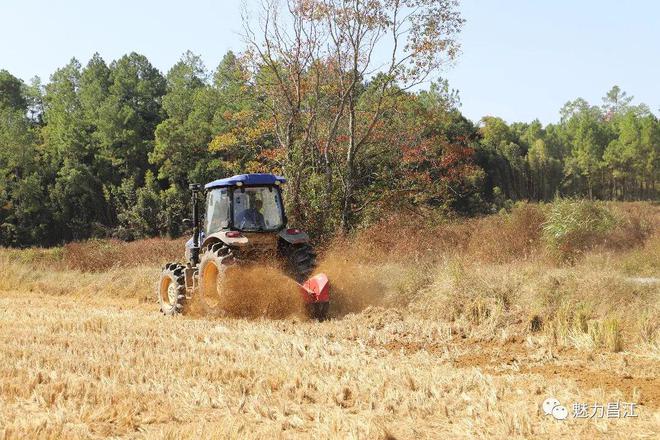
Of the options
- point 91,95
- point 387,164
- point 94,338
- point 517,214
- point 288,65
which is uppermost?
point 91,95

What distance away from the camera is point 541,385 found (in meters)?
5.20

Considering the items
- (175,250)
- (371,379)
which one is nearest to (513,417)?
(371,379)

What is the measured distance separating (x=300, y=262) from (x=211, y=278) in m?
1.41

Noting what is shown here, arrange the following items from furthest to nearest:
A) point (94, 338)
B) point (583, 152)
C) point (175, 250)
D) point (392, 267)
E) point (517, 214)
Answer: point (583, 152) < point (175, 250) < point (517, 214) < point (392, 267) < point (94, 338)

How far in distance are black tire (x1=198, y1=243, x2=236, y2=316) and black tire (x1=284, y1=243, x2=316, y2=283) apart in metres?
0.99

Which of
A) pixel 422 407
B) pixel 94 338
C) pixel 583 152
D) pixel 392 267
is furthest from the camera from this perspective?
pixel 583 152

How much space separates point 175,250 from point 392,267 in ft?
33.5

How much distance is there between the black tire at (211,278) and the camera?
366 inches

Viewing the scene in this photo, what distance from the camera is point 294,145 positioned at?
58.5ft

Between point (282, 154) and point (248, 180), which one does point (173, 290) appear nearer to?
point (248, 180)

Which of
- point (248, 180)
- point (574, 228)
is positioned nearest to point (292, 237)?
point (248, 180)

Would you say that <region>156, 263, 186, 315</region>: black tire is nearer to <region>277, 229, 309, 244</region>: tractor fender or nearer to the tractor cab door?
the tractor cab door

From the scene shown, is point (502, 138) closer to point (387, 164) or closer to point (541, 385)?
point (387, 164)

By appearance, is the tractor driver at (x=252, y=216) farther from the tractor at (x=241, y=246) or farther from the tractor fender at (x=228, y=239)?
the tractor fender at (x=228, y=239)
